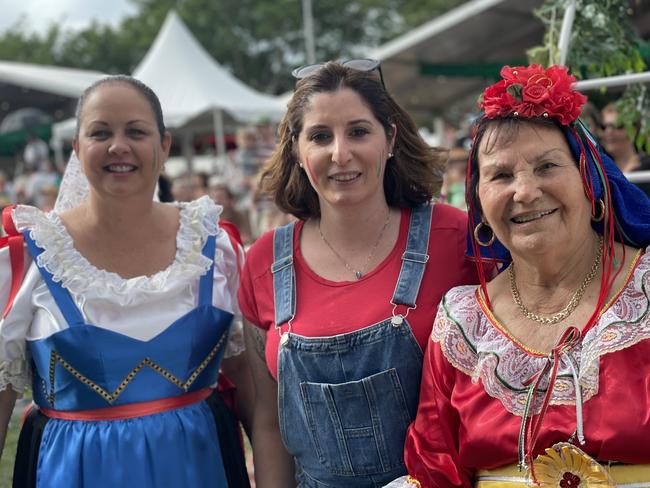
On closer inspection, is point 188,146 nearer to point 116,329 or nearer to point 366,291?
point 116,329

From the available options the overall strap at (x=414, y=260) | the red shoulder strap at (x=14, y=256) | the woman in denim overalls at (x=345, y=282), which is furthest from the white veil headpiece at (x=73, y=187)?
the overall strap at (x=414, y=260)

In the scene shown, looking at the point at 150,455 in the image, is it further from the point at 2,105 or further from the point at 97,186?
Result: the point at 2,105

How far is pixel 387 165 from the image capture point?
259 cm

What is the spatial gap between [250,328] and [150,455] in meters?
0.49

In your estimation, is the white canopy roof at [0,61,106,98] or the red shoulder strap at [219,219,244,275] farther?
the white canopy roof at [0,61,106,98]

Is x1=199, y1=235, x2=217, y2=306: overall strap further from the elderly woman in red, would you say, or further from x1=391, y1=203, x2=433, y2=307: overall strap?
the elderly woman in red

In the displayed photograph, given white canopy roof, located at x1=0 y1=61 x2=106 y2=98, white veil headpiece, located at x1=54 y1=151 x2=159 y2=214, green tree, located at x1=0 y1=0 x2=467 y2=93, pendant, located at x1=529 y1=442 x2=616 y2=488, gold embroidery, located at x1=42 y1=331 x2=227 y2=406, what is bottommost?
pendant, located at x1=529 y1=442 x2=616 y2=488

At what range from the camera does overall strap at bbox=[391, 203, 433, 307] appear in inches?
89.5

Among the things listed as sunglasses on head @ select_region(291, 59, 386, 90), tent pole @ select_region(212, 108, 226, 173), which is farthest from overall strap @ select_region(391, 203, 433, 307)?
tent pole @ select_region(212, 108, 226, 173)

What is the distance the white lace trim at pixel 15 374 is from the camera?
253 centimetres

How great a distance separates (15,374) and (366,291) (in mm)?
1136

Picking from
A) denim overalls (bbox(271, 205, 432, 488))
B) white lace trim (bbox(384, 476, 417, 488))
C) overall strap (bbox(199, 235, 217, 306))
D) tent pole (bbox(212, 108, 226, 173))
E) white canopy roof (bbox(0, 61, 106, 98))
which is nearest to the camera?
white lace trim (bbox(384, 476, 417, 488))

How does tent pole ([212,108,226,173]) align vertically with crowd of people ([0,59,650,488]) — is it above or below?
above

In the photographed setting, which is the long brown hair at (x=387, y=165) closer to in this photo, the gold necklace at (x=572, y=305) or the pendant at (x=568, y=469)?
the gold necklace at (x=572, y=305)
